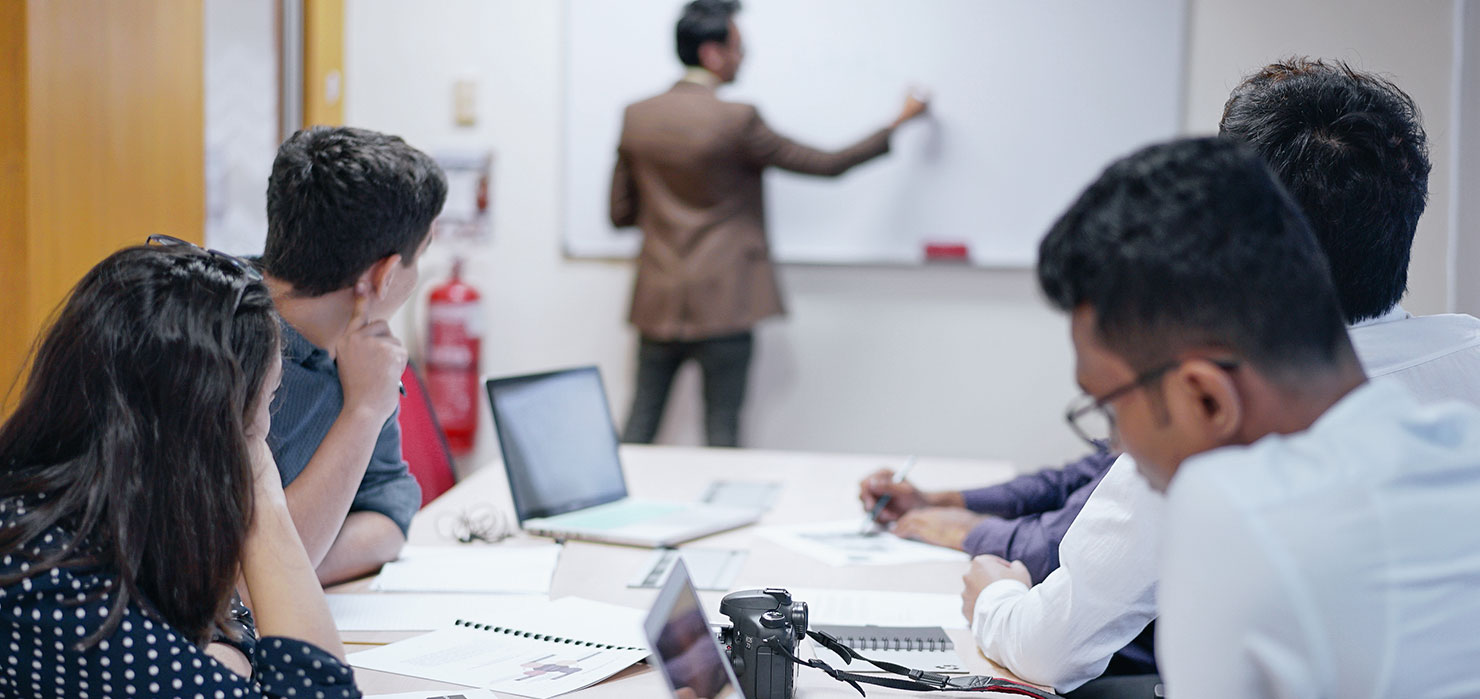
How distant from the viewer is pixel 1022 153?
12.6 ft

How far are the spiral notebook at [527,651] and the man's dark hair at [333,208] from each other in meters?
0.55

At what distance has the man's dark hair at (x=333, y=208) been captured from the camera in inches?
63.7

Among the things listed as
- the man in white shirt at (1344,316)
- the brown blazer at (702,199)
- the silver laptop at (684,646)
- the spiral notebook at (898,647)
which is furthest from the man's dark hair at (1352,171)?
the brown blazer at (702,199)

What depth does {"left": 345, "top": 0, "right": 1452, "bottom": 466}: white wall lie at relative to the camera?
3967mm

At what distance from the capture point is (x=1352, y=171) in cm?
118

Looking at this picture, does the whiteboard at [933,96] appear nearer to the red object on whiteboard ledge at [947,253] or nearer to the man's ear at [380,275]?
the red object on whiteboard ledge at [947,253]

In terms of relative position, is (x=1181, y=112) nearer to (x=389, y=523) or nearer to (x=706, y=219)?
(x=706, y=219)

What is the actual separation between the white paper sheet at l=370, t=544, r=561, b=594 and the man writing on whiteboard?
193 centimetres

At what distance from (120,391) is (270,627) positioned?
25 cm

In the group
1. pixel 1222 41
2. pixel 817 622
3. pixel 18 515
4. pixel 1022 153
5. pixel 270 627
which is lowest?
pixel 817 622

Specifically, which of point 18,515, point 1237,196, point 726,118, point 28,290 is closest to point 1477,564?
point 1237,196

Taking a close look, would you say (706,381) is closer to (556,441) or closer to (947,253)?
(947,253)


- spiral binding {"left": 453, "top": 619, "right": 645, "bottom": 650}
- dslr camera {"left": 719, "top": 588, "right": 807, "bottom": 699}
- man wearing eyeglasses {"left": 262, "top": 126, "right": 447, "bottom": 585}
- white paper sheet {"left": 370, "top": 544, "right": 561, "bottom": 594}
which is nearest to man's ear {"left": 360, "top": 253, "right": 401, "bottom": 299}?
man wearing eyeglasses {"left": 262, "top": 126, "right": 447, "bottom": 585}

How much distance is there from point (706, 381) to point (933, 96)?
1222 millimetres
